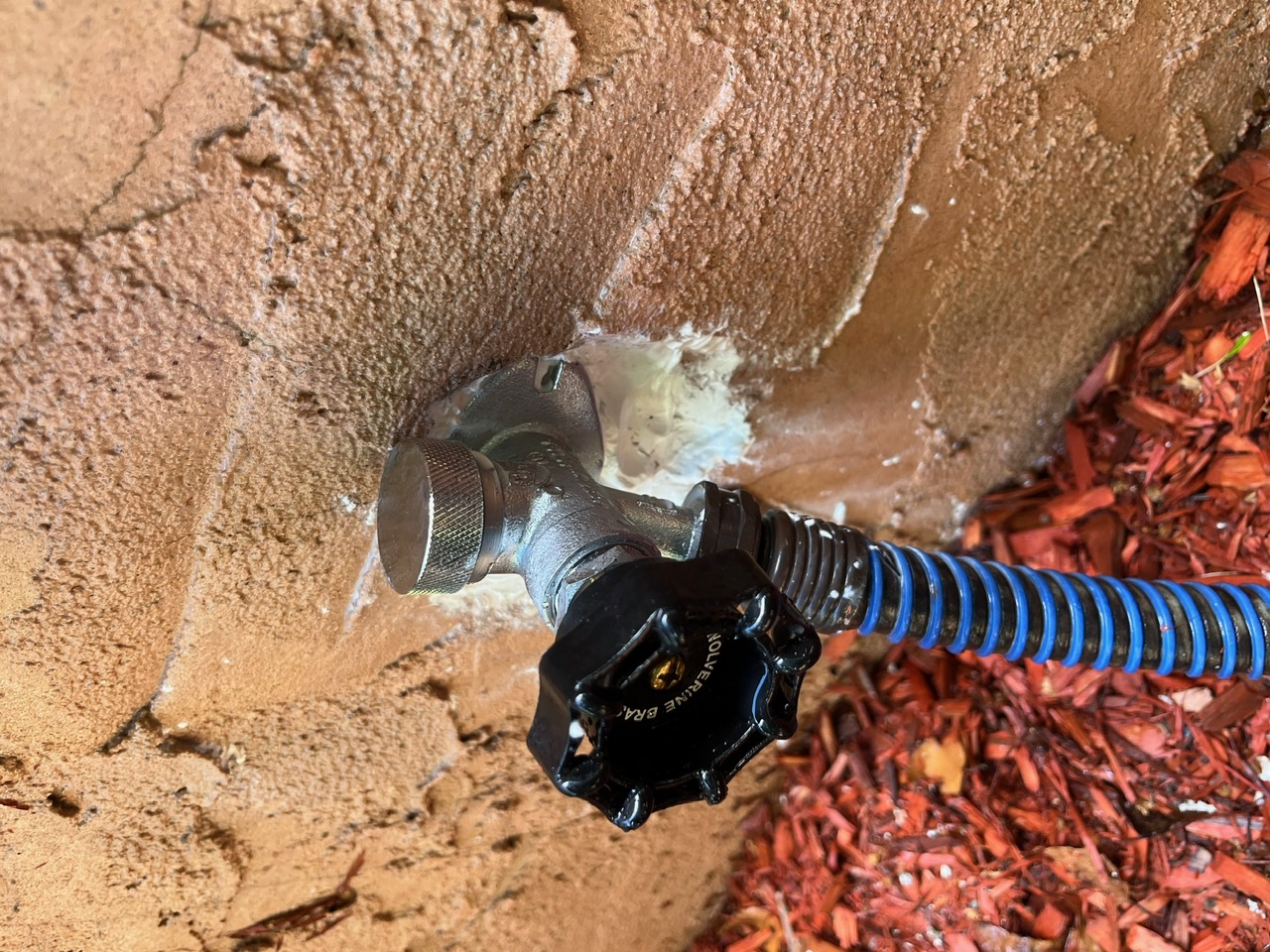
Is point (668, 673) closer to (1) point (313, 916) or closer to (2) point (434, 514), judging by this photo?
(2) point (434, 514)

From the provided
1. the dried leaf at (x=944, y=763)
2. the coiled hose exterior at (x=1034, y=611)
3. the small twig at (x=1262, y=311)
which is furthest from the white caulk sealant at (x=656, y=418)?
the small twig at (x=1262, y=311)

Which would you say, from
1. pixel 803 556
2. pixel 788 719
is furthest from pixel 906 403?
pixel 788 719

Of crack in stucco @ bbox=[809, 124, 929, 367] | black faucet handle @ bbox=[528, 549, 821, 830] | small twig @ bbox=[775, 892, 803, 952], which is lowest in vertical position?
black faucet handle @ bbox=[528, 549, 821, 830]

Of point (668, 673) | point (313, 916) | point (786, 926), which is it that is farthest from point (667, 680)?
point (786, 926)

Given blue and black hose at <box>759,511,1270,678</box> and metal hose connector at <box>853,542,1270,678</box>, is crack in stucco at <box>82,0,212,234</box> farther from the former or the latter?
metal hose connector at <box>853,542,1270,678</box>

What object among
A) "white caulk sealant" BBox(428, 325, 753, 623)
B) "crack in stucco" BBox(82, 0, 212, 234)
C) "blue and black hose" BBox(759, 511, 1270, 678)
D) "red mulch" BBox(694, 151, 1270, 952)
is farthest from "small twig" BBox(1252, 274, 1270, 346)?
"crack in stucco" BBox(82, 0, 212, 234)

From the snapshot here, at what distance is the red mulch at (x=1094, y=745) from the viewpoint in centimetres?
125

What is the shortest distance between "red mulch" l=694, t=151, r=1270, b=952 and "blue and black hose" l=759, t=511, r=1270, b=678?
138 mm

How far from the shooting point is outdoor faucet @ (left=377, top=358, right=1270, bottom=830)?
0.73m

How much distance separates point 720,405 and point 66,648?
731mm

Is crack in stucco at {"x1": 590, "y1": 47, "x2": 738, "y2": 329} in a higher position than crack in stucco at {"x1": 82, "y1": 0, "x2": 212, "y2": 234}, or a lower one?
higher

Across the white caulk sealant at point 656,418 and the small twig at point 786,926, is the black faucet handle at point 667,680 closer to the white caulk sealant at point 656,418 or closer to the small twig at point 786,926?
the white caulk sealant at point 656,418

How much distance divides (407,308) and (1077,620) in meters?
0.81

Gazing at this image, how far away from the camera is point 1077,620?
3.69ft
